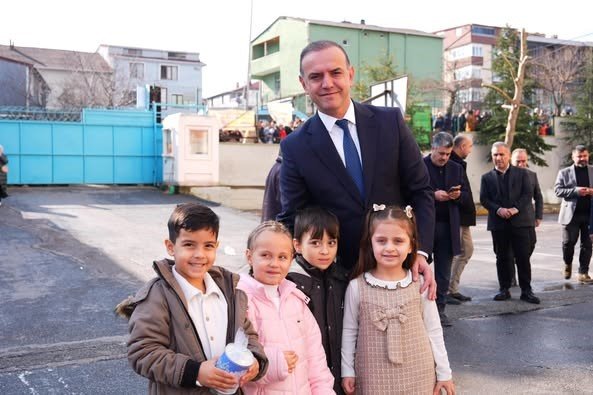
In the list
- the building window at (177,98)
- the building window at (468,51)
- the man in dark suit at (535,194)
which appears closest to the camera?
the man in dark suit at (535,194)

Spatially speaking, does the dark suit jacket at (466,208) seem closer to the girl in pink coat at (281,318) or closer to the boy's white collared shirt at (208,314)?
the girl in pink coat at (281,318)

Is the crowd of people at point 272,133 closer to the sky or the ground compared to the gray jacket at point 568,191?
closer to the sky

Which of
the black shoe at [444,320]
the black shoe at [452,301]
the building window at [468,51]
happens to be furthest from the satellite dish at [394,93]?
the building window at [468,51]

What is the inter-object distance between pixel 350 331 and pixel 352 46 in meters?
42.3

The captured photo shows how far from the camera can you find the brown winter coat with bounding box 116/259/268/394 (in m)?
2.50

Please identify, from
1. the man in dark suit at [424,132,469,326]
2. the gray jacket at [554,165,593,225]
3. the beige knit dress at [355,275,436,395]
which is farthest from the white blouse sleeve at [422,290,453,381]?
the gray jacket at [554,165,593,225]

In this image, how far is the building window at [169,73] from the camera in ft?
205

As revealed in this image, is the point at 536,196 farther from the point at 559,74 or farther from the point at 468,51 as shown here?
the point at 468,51

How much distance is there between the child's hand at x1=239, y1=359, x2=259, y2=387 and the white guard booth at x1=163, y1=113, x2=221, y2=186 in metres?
19.1

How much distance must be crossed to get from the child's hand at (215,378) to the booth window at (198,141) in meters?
19.5

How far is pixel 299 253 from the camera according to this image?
3.23 m

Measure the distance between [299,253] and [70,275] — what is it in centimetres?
678

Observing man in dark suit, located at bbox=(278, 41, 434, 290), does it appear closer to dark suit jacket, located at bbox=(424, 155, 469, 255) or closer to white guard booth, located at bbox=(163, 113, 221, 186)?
dark suit jacket, located at bbox=(424, 155, 469, 255)

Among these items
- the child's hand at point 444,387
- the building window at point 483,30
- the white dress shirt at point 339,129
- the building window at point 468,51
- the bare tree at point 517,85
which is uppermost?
the building window at point 483,30
